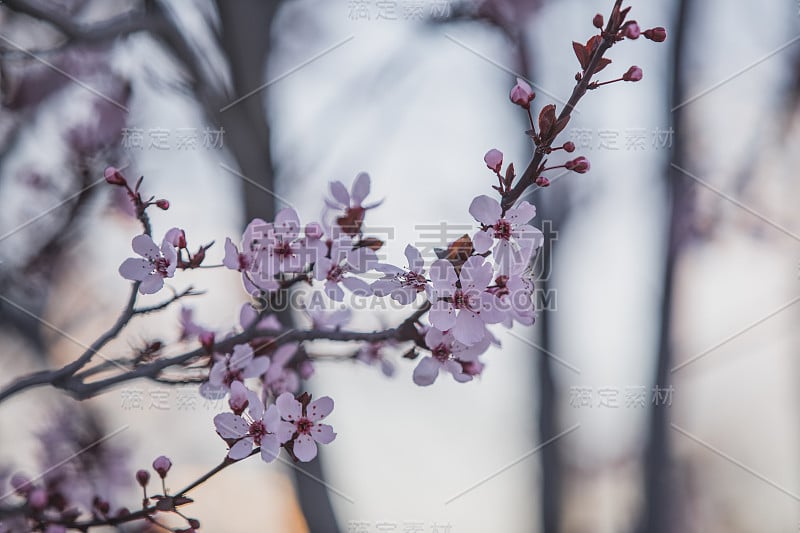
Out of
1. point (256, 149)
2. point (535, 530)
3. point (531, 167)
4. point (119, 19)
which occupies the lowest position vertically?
point (535, 530)

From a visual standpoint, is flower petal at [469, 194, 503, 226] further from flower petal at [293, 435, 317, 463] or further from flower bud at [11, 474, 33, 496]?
flower bud at [11, 474, 33, 496]

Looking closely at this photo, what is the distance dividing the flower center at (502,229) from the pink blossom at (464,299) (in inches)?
1.9

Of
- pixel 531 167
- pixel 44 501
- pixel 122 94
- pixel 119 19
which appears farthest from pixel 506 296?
pixel 122 94

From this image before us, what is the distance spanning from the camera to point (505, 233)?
29.9 inches

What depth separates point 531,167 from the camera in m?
0.71

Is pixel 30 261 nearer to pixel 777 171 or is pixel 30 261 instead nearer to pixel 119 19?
pixel 119 19

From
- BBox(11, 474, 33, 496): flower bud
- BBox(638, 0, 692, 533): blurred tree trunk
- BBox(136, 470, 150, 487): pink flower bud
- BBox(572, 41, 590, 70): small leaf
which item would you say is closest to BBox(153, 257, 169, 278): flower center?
BBox(136, 470, 150, 487): pink flower bud

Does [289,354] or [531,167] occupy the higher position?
[531,167]

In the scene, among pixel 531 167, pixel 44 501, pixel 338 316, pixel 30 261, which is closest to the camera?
pixel 531 167

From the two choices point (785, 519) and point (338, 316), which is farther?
point (785, 519)

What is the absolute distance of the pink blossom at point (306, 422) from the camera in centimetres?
81

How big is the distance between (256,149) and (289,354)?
0.88 m

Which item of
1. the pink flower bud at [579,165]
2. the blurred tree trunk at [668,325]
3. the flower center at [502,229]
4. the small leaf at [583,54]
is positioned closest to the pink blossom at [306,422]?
the flower center at [502,229]

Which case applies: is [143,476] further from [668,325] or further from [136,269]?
[668,325]
